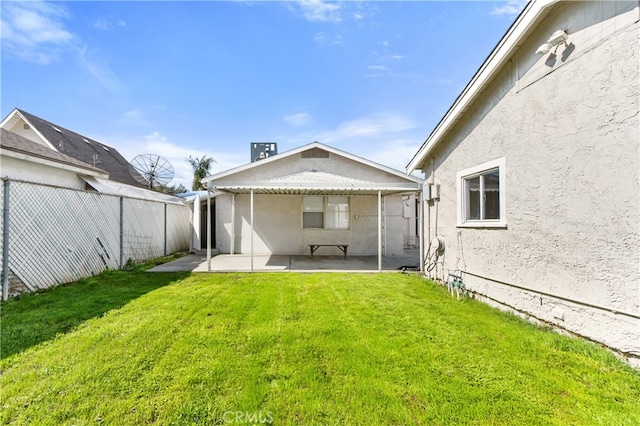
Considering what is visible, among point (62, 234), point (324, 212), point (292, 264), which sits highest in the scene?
point (324, 212)

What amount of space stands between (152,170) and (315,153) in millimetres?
13062

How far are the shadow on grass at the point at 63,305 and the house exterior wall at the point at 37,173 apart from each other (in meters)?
3.82

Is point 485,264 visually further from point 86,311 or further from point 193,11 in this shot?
point 193,11

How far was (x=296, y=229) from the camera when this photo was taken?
1302 centimetres

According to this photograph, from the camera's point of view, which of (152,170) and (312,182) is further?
(152,170)

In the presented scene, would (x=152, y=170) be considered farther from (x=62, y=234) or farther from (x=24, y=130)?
(x=62, y=234)

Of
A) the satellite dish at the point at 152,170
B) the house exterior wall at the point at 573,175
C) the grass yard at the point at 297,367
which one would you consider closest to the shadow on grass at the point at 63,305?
the grass yard at the point at 297,367

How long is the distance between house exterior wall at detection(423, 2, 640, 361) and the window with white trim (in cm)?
748

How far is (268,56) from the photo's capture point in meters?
13.2

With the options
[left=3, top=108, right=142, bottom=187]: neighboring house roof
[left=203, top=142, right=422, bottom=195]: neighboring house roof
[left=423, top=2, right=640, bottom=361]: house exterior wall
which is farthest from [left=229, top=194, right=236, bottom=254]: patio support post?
[left=423, top=2, right=640, bottom=361]: house exterior wall

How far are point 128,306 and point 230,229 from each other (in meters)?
7.82

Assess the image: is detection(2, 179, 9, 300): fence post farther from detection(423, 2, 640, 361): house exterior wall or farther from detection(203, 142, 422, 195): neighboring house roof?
detection(423, 2, 640, 361): house exterior wall

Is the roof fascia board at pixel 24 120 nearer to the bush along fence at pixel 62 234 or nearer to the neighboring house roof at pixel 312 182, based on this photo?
the bush along fence at pixel 62 234

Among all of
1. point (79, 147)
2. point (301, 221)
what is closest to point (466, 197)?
point (301, 221)
